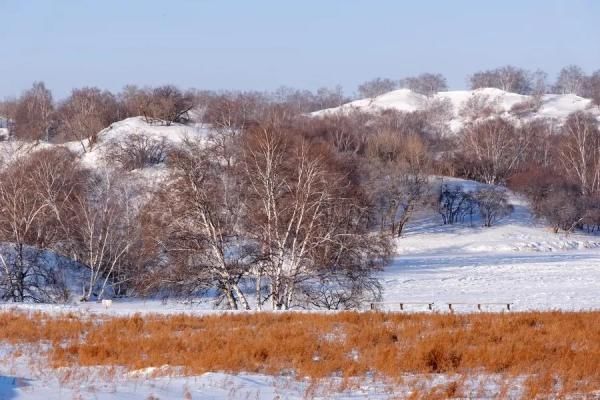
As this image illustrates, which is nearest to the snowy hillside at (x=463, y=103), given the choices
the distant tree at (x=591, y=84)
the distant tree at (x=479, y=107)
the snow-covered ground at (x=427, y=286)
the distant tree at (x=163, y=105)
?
the distant tree at (x=479, y=107)

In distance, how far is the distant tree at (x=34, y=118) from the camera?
289ft

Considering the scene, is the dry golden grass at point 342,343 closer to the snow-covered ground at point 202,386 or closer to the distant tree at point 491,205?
the snow-covered ground at point 202,386

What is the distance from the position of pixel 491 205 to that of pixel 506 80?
125m

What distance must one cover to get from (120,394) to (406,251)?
172 ft

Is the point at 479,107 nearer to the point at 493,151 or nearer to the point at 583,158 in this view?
the point at 493,151

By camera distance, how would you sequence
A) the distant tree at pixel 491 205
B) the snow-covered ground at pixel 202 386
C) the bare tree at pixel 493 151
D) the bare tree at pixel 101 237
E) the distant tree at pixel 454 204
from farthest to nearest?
the bare tree at pixel 493 151, the distant tree at pixel 454 204, the distant tree at pixel 491 205, the bare tree at pixel 101 237, the snow-covered ground at pixel 202 386

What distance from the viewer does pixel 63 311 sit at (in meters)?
20.7

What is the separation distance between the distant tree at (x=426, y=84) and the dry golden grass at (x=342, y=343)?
176 m

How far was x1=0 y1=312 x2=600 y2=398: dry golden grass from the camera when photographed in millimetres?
12031

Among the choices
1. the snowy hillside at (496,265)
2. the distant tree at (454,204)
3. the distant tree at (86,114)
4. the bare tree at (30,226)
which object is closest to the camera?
the bare tree at (30,226)

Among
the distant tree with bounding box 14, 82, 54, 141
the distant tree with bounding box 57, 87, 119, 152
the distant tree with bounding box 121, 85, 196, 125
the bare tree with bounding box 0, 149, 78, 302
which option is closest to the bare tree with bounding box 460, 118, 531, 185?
the distant tree with bounding box 121, 85, 196, 125

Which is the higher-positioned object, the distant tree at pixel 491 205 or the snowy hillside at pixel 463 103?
the snowy hillside at pixel 463 103

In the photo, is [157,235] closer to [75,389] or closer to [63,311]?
[63,311]

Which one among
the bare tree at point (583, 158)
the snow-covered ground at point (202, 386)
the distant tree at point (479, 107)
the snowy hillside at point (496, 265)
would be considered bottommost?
the snowy hillside at point (496, 265)
